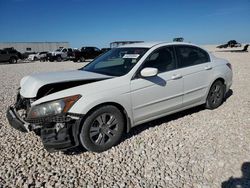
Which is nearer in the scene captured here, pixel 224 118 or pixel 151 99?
pixel 151 99

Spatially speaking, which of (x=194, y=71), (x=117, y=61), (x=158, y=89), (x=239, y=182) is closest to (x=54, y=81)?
(x=117, y=61)

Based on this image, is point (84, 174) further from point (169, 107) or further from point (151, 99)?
point (169, 107)

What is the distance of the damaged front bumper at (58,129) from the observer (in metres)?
3.44

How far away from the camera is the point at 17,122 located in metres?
3.83

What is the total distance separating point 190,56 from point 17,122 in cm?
356

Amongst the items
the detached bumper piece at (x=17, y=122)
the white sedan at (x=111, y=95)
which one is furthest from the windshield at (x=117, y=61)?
the detached bumper piece at (x=17, y=122)

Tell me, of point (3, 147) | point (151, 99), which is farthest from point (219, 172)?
point (3, 147)

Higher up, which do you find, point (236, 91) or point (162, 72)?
point (162, 72)

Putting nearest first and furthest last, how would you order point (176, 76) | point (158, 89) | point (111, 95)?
1. point (111, 95)
2. point (158, 89)
3. point (176, 76)

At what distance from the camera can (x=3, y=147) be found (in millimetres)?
4164

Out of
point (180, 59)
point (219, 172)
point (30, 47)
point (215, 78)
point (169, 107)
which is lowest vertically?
point (219, 172)

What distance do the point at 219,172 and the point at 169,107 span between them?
1690 mm

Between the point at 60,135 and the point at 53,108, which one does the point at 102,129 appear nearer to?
the point at 60,135

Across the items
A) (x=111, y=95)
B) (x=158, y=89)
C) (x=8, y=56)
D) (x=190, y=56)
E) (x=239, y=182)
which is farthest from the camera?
(x=8, y=56)
